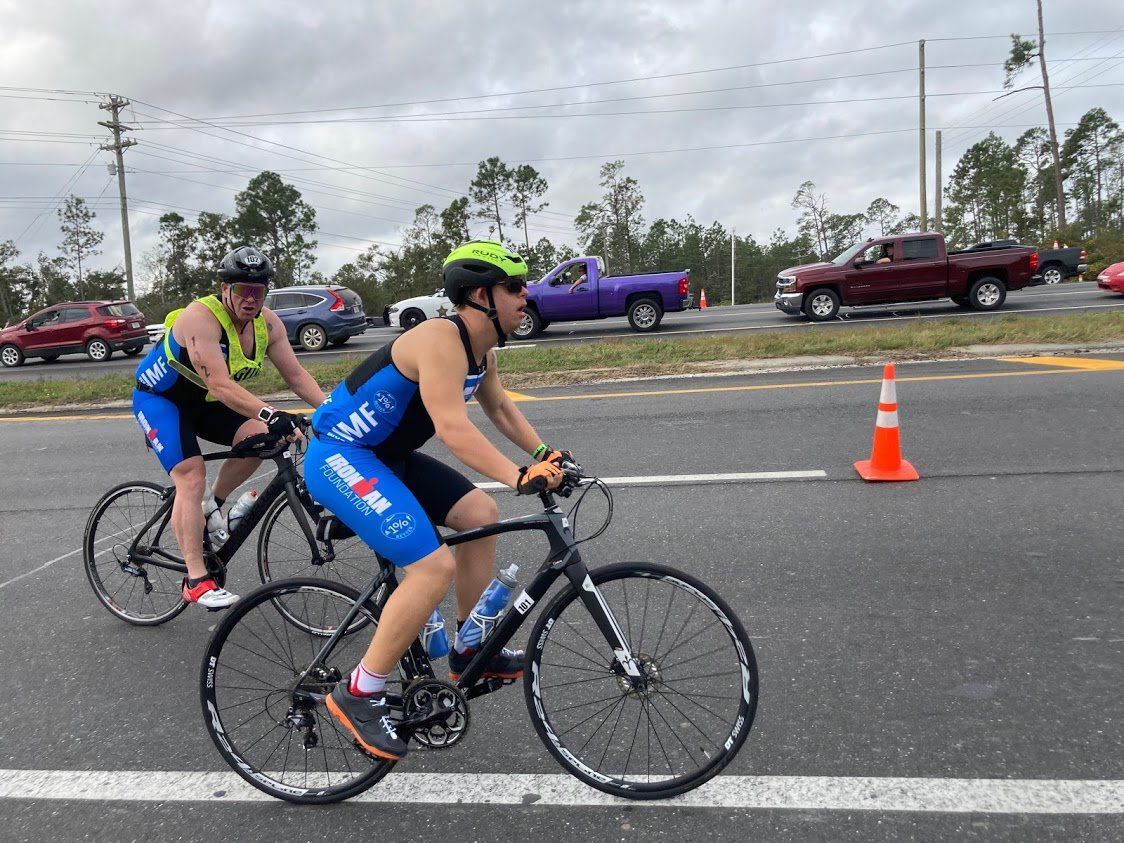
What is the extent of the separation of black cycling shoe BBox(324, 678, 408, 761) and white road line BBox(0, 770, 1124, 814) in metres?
0.23

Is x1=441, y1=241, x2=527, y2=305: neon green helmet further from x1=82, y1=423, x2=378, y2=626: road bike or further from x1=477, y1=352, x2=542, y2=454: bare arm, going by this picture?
x1=82, y1=423, x2=378, y2=626: road bike

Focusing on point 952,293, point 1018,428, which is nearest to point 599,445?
point 1018,428

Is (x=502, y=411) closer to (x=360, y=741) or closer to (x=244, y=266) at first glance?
(x=360, y=741)

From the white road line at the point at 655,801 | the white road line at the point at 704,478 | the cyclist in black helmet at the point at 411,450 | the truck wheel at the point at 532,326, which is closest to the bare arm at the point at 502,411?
the cyclist in black helmet at the point at 411,450

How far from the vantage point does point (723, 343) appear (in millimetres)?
13859

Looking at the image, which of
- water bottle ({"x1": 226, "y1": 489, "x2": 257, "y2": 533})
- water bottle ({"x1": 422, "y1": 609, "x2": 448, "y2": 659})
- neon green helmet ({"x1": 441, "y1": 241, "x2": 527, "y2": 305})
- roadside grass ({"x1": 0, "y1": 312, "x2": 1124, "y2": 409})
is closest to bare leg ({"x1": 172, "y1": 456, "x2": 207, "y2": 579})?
water bottle ({"x1": 226, "y1": 489, "x2": 257, "y2": 533})

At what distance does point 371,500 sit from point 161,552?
2.30 metres

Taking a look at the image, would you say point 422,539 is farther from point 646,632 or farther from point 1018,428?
point 1018,428

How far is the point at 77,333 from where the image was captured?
909 inches

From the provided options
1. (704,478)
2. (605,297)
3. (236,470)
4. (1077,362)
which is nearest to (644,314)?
(605,297)

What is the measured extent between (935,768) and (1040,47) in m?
55.0

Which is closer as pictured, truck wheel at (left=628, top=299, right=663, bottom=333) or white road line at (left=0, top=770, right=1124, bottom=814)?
white road line at (left=0, top=770, right=1124, bottom=814)

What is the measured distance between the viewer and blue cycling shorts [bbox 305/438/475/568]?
2.59m

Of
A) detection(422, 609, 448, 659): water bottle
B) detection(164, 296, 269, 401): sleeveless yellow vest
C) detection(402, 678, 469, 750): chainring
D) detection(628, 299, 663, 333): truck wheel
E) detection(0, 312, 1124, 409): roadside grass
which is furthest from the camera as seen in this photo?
detection(628, 299, 663, 333): truck wheel
